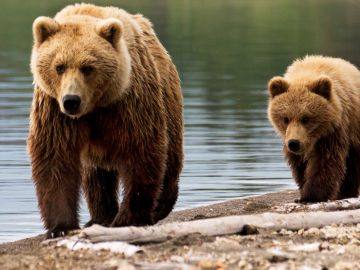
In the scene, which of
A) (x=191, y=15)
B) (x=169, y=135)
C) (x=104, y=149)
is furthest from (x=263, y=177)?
(x=191, y=15)

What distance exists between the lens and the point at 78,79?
8.52 m

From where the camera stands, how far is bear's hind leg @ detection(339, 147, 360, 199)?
1124cm

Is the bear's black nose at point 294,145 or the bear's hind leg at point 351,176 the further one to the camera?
the bear's hind leg at point 351,176

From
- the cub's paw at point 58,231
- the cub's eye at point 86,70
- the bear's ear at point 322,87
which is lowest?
the cub's paw at point 58,231

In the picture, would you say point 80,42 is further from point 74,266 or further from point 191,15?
point 191,15

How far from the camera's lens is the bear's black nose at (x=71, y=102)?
8.41 meters

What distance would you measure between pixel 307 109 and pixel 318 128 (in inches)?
7.4

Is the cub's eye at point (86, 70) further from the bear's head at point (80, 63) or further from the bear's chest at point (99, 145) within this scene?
the bear's chest at point (99, 145)

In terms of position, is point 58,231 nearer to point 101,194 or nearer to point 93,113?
point 93,113

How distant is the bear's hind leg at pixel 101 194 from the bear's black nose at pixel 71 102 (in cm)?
179

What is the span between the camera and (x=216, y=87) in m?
26.7

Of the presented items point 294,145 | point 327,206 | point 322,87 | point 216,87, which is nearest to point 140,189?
point 327,206

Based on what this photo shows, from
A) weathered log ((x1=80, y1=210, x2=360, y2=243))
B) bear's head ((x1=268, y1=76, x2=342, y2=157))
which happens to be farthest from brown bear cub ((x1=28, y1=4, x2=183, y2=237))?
bear's head ((x1=268, y1=76, x2=342, y2=157))

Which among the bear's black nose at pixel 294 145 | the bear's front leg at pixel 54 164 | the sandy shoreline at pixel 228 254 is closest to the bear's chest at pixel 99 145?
the bear's front leg at pixel 54 164
